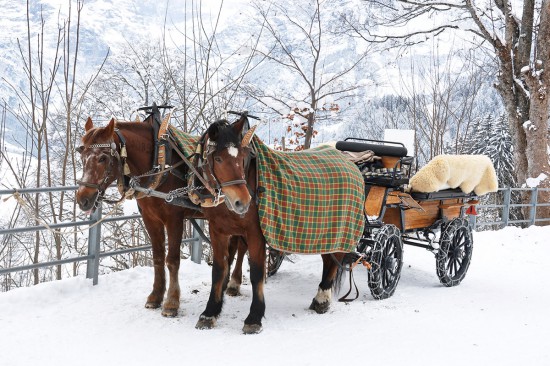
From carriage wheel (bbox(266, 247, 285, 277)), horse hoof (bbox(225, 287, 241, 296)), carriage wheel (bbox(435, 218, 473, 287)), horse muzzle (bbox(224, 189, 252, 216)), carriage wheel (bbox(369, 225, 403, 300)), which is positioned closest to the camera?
horse muzzle (bbox(224, 189, 252, 216))

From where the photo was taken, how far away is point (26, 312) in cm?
462

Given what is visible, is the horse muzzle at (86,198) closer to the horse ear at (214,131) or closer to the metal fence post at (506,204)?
the horse ear at (214,131)

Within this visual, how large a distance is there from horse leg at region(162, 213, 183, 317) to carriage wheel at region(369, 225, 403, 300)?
6.58ft

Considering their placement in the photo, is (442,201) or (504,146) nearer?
(442,201)

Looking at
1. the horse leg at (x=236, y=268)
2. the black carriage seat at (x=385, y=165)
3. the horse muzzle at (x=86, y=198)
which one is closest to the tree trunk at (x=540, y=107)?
the black carriage seat at (x=385, y=165)

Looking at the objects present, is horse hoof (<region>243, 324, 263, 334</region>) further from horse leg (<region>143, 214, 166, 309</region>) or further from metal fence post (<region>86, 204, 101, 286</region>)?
metal fence post (<region>86, 204, 101, 286</region>)

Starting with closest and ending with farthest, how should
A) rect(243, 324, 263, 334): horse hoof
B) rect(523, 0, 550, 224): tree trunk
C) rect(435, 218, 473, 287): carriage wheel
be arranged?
rect(243, 324, 263, 334): horse hoof, rect(435, 218, 473, 287): carriage wheel, rect(523, 0, 550, 224): tree trunk

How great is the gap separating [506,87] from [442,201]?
22.3ft

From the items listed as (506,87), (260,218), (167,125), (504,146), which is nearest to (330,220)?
(260,218)

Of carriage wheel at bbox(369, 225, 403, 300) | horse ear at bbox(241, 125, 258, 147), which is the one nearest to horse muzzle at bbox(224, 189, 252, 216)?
horse ear at bbox(241, 125, 258, 147)

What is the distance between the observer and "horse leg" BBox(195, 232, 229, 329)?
4375mm

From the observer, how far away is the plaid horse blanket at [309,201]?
14.3ft

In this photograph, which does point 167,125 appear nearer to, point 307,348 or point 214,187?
point 214,187

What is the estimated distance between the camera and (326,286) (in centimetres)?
510
